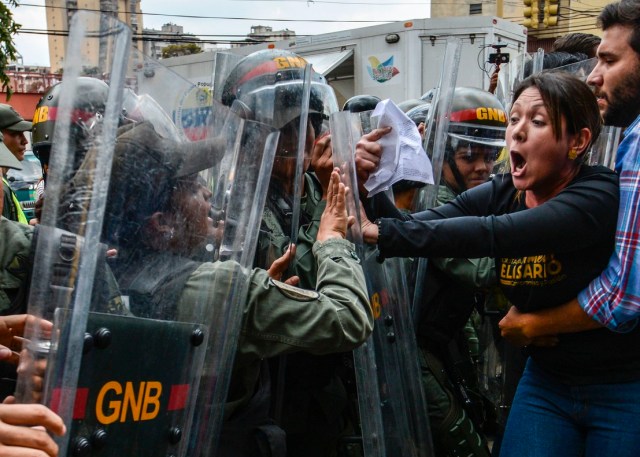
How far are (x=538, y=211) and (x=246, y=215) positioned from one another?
2.95ft

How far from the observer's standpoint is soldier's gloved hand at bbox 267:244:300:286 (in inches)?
97.5

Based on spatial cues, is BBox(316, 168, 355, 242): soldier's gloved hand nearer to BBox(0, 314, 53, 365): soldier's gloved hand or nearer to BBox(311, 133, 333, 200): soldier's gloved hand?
BBox(311, 133, 333, 200): soldier's gloved hand

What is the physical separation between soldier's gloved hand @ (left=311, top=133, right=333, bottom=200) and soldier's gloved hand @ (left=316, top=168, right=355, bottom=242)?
10.9 inches

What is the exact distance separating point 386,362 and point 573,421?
67 centimetres

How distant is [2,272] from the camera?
2549mm

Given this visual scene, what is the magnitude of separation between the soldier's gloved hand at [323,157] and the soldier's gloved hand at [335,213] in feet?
0.91

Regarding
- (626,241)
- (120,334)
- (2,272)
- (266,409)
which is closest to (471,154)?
(626,241)

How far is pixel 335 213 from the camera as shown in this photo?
2.47 meters

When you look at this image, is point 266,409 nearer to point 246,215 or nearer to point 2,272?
point 246,215

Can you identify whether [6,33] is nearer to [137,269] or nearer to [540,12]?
[137,269]

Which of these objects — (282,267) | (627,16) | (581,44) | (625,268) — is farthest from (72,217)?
(581,44)

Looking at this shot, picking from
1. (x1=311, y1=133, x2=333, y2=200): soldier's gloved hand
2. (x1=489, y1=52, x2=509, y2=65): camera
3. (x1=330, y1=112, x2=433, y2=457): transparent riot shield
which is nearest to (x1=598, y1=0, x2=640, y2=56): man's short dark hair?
(x1=330, y1=112, x2=433, y2=457): transparent riot shield

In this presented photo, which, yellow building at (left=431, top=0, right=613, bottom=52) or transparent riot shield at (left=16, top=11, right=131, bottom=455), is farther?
yellow building at (left=431, top=0, right=613, bottom=52)

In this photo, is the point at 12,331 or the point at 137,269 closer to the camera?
the point at 137,269
